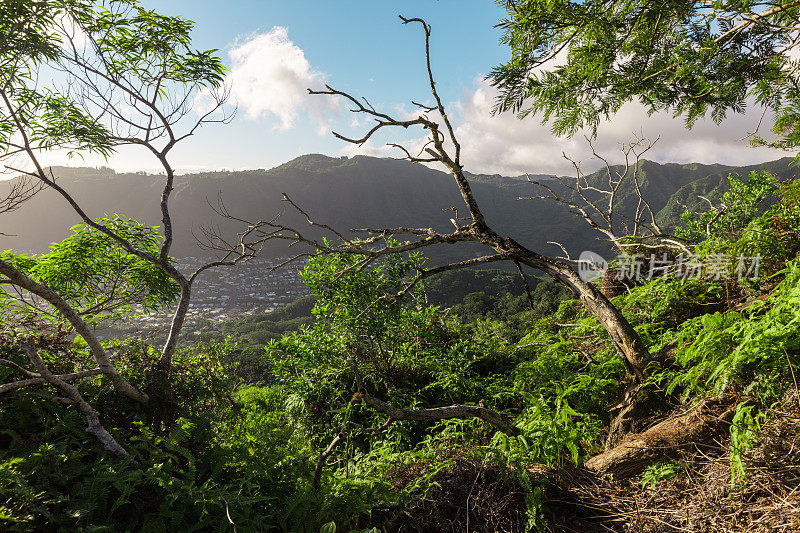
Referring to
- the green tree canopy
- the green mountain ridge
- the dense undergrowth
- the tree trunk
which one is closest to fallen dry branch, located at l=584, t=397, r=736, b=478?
the dense undergrowth

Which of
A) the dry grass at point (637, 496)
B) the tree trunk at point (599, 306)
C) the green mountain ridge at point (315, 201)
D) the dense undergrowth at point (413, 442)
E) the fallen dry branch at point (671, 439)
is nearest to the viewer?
the dry grass at point (637, 496)

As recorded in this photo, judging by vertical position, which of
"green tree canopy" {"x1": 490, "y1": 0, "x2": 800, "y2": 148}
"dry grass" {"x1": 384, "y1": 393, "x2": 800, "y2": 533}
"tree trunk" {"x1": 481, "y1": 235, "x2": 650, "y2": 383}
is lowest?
"dry grass" {"x1": 384, "y1": 393, "x2": 800, "y2": 533}

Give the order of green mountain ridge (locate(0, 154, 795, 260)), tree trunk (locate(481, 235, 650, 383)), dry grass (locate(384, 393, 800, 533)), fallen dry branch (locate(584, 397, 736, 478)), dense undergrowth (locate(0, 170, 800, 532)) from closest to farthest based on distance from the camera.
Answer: dry grass (locate(384, 393, 800, 533)) → dense undergrowth (locate(0, 170, 800, 532)) → fallen dry branch (locate(584, 397, 736, 478)) → tree trunk (locate(481, 235, 650, 383)) → green mountain ridge (locate(0, 154, 795, 260))

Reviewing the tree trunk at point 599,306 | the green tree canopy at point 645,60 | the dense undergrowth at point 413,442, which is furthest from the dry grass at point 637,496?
the green tree canopy at point 645,60

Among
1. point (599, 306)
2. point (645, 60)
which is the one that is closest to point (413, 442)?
point (599, 306)

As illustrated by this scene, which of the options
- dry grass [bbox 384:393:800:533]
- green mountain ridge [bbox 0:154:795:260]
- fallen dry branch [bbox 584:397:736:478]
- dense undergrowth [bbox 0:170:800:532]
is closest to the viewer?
dry grass [bbox 384:393:800:533]

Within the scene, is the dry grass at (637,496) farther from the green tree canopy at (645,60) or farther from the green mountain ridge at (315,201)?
the green mountain ridge at (315,201)

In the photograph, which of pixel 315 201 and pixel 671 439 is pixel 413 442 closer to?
pixel 671 439

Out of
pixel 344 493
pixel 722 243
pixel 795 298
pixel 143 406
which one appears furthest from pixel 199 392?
pixel 722 243

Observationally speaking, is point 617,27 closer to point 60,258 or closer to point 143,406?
point 143,406

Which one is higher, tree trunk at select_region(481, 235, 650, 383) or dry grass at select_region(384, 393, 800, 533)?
A: tree trunk at select_region(481, 235, 650, 383)

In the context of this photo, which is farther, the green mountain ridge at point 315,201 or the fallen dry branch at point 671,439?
the green mountain ridge at point 315,201

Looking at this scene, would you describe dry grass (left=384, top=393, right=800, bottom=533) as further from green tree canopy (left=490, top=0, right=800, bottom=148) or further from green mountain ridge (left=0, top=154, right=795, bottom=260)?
green mountain ridge (left=0, top=154, right=795, bottom=260)

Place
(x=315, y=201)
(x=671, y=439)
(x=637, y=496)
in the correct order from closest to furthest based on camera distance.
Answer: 1. (x=637, y=496)
2. (x=671, y=439)
3. (x=315, y=201)
